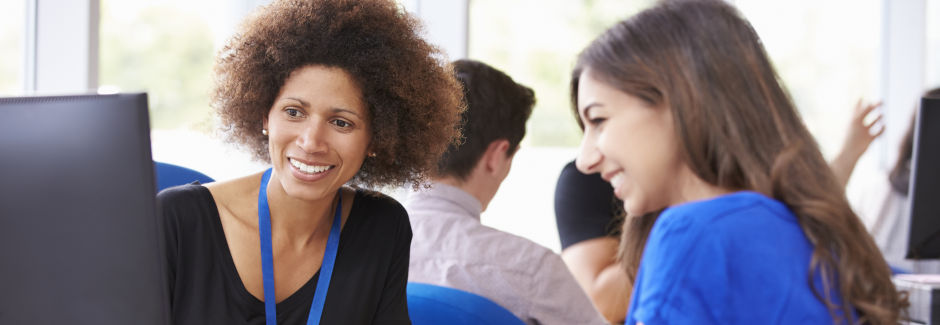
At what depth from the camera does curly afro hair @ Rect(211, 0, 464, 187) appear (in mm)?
1732

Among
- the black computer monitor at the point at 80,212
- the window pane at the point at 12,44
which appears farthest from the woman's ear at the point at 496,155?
the window pane at the point at 12,44

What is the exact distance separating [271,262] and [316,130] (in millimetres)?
274

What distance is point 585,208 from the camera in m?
2.61

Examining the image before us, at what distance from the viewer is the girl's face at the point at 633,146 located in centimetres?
106

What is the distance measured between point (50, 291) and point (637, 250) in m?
0.94

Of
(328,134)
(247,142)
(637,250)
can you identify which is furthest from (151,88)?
(637,250)

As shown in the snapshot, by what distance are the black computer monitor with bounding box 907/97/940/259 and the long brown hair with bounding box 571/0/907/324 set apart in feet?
3.73

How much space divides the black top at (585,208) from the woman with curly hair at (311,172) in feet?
2.60

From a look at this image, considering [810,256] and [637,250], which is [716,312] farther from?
[637,250]

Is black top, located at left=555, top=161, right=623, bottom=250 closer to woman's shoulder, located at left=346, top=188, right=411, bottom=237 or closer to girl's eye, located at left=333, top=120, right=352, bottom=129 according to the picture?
woman's shoulder, located at left=346, top=188, right=411, bottom=237

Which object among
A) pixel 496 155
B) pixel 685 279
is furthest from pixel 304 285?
pixel 685 279

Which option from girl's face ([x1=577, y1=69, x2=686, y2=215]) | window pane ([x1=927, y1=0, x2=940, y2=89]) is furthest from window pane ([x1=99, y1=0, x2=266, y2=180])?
window pane ([x1=927, y1=0, x2=940, y2=89])

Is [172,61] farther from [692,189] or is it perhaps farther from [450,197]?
[692,189]

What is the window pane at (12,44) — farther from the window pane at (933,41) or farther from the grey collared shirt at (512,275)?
the window pane at (933,41)
